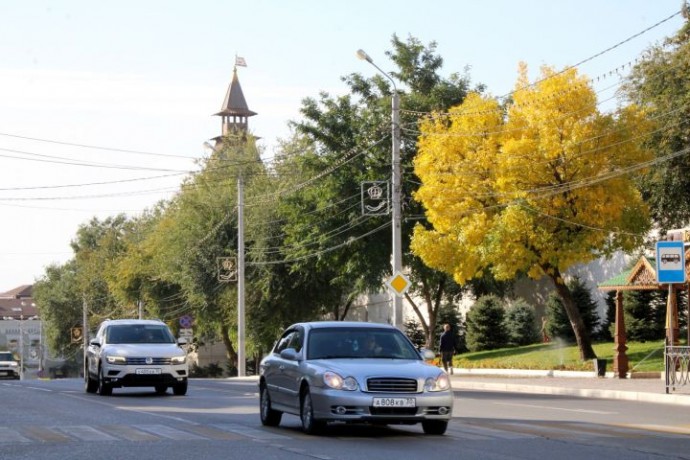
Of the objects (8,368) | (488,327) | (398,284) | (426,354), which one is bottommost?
(8,368)

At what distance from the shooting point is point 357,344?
17.3 m

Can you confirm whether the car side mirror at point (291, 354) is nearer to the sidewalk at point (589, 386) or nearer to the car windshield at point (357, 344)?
the car windshield at point (357, 344)

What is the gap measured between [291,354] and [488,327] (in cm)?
4417

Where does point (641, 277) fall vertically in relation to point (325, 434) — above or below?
above

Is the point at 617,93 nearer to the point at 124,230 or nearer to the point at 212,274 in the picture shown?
the point at 212,274

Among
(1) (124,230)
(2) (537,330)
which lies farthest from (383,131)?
(1) (124,230)

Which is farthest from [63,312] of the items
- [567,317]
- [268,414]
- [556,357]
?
[268,414]

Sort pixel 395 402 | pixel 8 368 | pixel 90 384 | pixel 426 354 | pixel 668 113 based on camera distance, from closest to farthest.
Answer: pixel 395 402
pixel 426 354
pixel 90 384
pixel 668 113
pixel 8 368

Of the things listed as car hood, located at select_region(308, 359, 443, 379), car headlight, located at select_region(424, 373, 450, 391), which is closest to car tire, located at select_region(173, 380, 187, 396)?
car hood, located at select_region(308, 359, 443, 379)

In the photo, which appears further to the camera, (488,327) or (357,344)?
(488,327)

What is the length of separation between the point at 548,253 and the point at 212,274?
3257 centimetres

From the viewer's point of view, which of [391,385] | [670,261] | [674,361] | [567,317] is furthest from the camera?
[567,317]

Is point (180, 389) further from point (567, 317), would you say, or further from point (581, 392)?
point (567, 317)

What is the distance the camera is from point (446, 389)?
1633 centimetres
